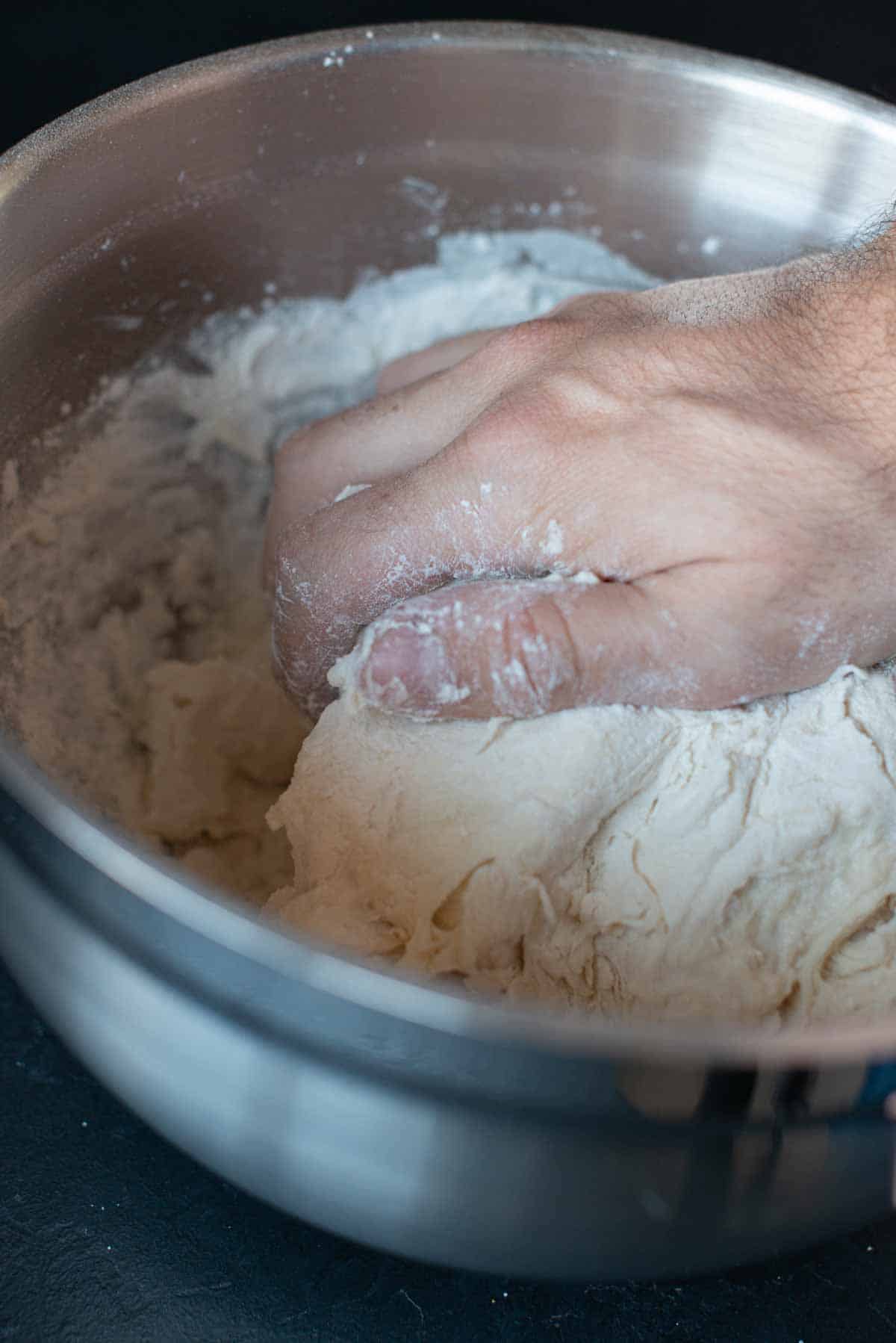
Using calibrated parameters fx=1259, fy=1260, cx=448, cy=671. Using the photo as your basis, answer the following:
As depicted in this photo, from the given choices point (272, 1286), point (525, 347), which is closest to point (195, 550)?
point (525, 347)

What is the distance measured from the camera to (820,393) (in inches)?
31.3

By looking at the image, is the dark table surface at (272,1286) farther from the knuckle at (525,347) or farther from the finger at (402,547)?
the knuckle at (525,347)

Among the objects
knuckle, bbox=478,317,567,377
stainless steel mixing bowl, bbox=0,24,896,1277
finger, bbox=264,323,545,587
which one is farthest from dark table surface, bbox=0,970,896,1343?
knuckle, bbox=478,317,567,377

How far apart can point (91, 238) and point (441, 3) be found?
563 mm

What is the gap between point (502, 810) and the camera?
75 cm

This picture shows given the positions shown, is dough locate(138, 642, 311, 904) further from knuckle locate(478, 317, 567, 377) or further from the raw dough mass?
knuckle locate(478, 317, 567, 377)

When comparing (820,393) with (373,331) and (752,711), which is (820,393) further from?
(373,331)

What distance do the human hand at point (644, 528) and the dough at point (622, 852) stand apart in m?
0.03

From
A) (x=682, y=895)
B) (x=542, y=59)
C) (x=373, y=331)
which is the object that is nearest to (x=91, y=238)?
(x=373, y=331)

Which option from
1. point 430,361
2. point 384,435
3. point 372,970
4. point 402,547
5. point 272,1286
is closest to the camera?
point 372,970

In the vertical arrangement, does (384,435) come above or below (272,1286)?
above

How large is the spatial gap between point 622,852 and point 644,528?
20 centimetres

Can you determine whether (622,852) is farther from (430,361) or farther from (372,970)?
(430,361)

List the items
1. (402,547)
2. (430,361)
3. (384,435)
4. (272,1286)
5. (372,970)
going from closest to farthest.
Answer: (372,970)
(272,1286)
(402,547)
(384,435)
(430,361)
